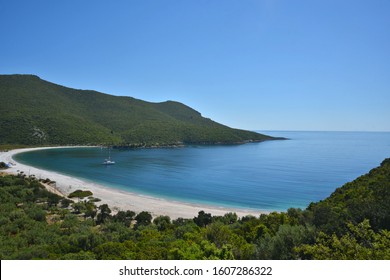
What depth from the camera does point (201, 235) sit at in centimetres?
2008

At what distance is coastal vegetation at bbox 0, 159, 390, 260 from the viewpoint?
40.6 ft

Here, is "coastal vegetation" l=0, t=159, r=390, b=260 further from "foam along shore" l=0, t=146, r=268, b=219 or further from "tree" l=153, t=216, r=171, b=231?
"foam along shore" l=0, t=146, r=268, b=219

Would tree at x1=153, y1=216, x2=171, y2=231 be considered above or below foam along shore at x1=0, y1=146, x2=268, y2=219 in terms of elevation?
above

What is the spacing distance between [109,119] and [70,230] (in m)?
179

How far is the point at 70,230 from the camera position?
24.8 meters

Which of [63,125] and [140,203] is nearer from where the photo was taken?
[140,203]

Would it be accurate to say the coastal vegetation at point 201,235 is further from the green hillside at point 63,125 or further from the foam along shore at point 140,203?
the green hillside at point 63,125

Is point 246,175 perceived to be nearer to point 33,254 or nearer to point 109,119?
point 33,254

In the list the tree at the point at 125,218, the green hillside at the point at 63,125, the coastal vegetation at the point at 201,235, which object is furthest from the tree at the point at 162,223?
the green hillside at the point at 63,125

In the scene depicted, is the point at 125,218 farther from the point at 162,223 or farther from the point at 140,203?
the point at 140,203

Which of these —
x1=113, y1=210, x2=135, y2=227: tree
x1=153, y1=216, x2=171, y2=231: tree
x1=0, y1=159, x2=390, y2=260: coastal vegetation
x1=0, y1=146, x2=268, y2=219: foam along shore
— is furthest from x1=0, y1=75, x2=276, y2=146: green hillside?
x1=153, y1=216, x2=171, y2=231: tree

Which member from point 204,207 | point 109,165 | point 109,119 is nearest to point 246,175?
point 204,207

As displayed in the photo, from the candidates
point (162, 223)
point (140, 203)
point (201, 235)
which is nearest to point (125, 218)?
point (162, 223)

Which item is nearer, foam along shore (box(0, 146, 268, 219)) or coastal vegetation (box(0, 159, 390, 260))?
coastal vegetation (box(0, 159, 390, 260))
